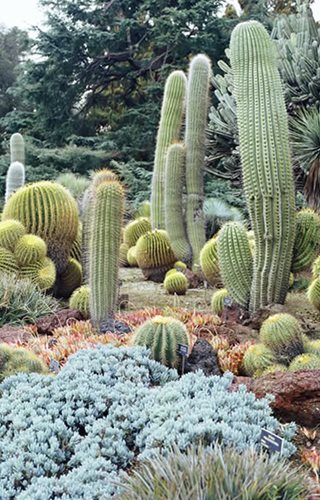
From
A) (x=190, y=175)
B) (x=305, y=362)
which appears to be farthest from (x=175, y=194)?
(x=305, y=362)

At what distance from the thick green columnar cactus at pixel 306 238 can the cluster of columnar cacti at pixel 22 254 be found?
2798 millimetres

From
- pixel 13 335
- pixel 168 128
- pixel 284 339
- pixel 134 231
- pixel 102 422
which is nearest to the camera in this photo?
pixel 102 422

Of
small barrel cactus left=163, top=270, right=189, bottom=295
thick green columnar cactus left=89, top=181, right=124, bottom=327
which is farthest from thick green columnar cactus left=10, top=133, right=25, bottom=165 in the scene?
thick green columnar cactus left=89, top=181, right=124, bottom=327

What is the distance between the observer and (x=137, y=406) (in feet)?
9.53

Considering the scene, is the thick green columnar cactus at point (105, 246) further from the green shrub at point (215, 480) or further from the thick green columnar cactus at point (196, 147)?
the green shrub at point (215, 480)

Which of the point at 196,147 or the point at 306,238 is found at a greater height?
the point at 196,147

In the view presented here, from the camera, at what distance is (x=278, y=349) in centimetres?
409

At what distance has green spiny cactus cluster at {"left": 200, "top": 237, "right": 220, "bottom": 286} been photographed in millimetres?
6832

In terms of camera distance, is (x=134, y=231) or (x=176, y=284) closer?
(x=176, y=284)

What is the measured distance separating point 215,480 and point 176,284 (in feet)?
17.5

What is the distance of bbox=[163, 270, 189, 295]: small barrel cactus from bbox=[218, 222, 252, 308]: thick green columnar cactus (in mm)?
1161

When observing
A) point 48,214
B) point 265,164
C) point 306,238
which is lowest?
point 306,238

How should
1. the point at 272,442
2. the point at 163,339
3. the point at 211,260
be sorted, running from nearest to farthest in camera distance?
1. the point at 272,442
2. the point at 163,339
3. the point at 211,260

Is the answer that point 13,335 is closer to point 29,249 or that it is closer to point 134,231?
point 29,249
